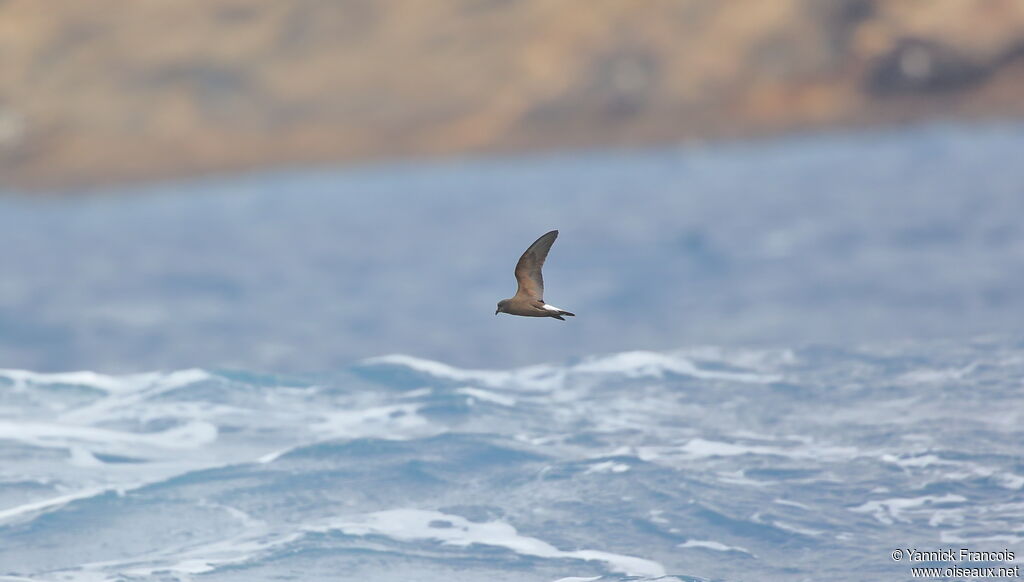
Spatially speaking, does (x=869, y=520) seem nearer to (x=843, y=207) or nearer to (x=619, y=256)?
(x=619, y=256)

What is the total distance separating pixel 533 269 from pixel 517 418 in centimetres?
2013

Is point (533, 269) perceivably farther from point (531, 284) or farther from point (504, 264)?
point (504, 264)

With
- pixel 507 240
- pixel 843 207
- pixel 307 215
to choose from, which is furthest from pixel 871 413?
pixel 307 215

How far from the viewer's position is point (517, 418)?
142 feet

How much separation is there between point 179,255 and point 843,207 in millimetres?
48485

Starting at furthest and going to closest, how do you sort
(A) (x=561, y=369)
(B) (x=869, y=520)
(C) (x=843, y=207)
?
1. (C) (x=843, y=207)
2. (A) (x=561, y=369)
3. (B) (x=869, y=520)

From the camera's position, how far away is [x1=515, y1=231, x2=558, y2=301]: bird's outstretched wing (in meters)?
23.4

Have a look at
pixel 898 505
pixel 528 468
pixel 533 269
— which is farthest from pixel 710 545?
pixel 533 269

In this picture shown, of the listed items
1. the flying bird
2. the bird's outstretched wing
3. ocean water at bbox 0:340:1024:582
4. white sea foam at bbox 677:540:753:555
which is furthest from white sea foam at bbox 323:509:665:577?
the bird's outstretched wing

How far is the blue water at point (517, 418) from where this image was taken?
32562 mm

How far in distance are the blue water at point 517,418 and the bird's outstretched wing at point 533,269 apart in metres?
9.18

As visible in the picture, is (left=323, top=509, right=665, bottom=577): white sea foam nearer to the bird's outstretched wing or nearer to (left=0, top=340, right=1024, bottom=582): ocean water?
(left=0, top=340, right=1024, bottom=582): ocean water

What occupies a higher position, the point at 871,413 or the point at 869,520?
the point at 871,413

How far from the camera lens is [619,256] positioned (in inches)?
3275
